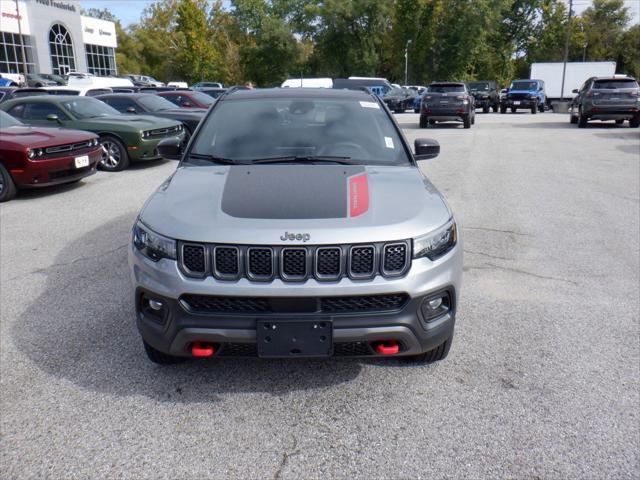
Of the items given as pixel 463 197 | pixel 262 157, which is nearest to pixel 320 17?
pixel 463 197

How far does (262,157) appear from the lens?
396 cm

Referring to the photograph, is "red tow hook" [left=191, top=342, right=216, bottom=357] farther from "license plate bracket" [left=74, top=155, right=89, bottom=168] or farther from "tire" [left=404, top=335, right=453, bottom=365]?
"license plate bracket" [left=74, top=155, right=89, bottom=168]

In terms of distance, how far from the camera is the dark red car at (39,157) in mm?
8555

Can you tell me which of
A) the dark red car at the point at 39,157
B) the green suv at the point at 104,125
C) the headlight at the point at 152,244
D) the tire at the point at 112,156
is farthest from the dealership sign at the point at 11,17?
the headlight at the point at 152,244

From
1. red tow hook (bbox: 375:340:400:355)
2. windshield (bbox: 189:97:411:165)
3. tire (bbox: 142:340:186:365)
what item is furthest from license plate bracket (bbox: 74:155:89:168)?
red tow hook (bbox: 375:340:400:355)

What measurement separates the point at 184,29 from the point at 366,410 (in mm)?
53716

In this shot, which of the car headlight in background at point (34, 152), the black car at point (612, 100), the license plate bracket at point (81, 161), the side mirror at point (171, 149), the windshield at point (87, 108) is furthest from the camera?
the black car at point (612, 100)

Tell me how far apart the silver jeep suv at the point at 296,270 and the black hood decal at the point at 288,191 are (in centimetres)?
1

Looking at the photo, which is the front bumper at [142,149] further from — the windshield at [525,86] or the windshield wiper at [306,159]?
the windshield at [525,86]

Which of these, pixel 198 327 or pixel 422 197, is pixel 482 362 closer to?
pixel 422 197

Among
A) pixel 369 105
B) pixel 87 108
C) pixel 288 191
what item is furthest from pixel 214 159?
pixel 87 108

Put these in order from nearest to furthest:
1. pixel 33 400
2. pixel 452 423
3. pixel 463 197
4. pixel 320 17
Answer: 1. pixel 452 423
2. pixel 33 400
3. pixel 463 197
4. pixel 320 17

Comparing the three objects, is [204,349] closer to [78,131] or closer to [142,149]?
[78,131]

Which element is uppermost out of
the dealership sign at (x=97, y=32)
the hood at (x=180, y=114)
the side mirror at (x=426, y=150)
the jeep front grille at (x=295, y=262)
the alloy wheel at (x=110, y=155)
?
the dealership sign at (x=97, y=32)
